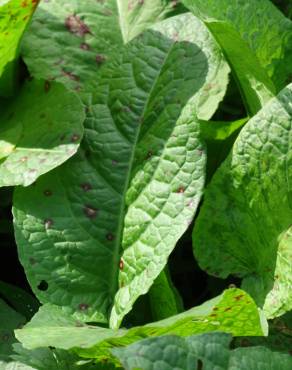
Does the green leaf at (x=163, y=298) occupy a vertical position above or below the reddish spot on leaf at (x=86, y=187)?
below

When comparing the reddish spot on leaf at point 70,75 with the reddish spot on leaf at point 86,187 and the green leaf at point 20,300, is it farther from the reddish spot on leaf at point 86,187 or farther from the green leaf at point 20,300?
the green leaf at point 20,300

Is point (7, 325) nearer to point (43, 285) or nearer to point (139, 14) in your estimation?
point (43, 285)

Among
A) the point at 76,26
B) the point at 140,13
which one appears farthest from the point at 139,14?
the point at 76,26

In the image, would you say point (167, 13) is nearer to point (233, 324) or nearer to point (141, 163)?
point (141, 163)

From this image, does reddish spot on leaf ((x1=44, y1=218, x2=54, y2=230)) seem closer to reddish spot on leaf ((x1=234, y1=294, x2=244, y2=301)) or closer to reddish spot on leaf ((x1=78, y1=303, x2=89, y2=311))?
reddish spot on leaf ((x1=78, y1=303, x2=89, y2=311))

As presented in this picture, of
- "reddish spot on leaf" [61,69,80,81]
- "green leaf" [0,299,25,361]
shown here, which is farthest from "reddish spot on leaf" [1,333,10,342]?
"reddish spot on leaf" [61,69,80,81]

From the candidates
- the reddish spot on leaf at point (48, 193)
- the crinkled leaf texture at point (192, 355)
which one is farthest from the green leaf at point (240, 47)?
the crinkled leaf texture at point (192, 355)
